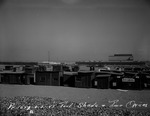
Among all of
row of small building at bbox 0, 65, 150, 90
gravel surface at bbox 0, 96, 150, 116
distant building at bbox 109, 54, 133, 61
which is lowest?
gravel surface at bbox 0, 96, 150, 116

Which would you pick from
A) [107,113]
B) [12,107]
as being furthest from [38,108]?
[107,113]

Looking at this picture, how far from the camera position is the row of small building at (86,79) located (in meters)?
10.8

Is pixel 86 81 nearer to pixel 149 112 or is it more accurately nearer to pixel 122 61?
pixel 149 112

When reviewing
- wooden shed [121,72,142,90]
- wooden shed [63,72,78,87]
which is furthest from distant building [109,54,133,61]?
wooden shed [121,72,142,90]

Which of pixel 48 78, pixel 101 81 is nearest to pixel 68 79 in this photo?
pixel 48 78

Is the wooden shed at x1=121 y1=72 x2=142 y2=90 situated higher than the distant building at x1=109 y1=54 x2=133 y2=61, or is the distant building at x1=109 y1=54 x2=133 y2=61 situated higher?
the distant building at x1=109 y1=54 x2=133 y2=61

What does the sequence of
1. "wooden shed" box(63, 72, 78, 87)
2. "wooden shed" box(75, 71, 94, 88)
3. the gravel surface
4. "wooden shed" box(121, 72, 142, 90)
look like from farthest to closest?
1. "wooden shed" box(63, 72, 78, 87)
2. "wooden shed" box(75, 71, 94, 88)
3. "wooden shed" box(121, 72, 142, 90)
4. the gravel surface

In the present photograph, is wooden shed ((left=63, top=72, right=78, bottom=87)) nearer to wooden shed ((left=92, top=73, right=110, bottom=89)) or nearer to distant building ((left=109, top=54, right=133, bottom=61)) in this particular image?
wooden shed ((left=92, top=73, right=110, bottom=89))

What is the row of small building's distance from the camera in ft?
35.3

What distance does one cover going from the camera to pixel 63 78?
12.4 meters

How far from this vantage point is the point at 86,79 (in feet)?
37.9

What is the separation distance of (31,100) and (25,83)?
5.89 m

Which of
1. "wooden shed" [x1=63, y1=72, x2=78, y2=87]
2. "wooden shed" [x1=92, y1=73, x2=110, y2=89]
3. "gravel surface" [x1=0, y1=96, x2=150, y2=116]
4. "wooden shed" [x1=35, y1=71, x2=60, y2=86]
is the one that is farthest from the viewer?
"wooden shed" [x1=63, y1=72, x2=78, y2=87]

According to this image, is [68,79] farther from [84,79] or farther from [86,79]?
[86,79]
